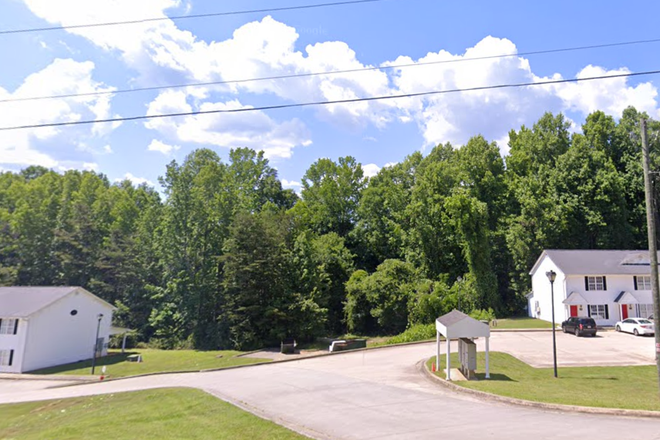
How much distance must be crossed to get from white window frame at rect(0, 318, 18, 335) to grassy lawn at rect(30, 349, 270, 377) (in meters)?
4.23

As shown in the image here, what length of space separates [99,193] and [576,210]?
2736 inches

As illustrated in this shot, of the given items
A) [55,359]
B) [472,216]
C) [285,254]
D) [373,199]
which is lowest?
[55,359]

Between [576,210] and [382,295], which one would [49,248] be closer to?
[382,295]

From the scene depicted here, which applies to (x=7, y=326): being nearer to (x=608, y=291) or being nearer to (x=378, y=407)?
(x=378, y=407)

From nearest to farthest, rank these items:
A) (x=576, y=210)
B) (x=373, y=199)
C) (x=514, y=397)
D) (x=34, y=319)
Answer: (x=514, y=397)
(x=34, y=319)
(x=576, y=210)
(x=373, y=199)

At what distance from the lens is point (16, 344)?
1399 inches

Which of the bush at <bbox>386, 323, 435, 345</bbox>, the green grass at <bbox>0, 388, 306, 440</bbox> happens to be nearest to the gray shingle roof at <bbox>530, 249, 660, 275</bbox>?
the bush at <bbox>386, 323, 435, 345</bbox>

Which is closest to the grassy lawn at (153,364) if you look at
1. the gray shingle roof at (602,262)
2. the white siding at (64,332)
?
the white siding at (64,332)

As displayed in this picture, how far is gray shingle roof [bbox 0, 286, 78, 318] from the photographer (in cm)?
3647

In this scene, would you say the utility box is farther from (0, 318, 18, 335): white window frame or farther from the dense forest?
(0, 318, 18, 335): white window frame

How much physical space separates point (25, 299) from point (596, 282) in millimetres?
52630

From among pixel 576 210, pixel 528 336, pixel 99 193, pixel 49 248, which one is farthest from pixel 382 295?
pixel 99 193

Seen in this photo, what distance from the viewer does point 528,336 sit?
30766mm

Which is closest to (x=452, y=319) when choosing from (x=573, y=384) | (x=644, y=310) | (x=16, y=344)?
(x=573, y=384)
